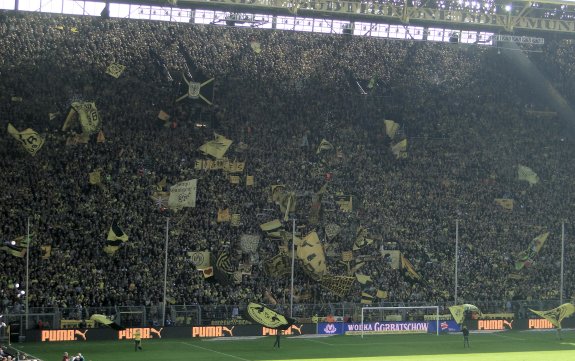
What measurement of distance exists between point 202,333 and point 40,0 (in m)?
26.8

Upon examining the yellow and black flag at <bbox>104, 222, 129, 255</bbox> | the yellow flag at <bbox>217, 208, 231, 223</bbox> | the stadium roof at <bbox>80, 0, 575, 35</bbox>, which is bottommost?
the yellow and black flag at <bbox>104, 222, 129, 255</bbox>

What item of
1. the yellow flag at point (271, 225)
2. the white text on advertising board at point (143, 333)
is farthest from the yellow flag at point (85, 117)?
the white text on advertising board at point (143, 333)

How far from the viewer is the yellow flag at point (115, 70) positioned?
6303 centimetres

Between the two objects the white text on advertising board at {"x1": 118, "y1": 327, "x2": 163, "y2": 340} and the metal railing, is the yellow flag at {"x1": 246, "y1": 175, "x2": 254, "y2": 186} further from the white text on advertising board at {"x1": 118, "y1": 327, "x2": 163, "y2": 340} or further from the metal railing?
the white text on advertising board at {"x1": 118, "y1": 327, "x2": 163, "y2": 340}

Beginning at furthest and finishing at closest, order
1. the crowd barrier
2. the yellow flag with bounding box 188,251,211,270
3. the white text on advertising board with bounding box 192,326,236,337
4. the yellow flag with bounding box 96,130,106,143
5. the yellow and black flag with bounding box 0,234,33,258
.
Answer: the yellow flag with bounding box 96,130,106,143 → the yellow flag with bounding box 188,251,211,270 → the yellow and black flag with bounding box 0,234,33,258 → the white text on advertising board with bounding box 192,326,236,337 → the crowd barrier

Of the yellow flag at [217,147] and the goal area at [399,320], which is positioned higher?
the yellow flag at [217,147]

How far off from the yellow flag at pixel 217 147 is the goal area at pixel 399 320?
14.7 meters

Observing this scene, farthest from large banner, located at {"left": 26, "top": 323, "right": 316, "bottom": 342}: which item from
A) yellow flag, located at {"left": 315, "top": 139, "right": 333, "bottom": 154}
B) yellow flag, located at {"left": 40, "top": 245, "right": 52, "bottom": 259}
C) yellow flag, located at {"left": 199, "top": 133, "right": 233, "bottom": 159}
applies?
yellow flag, located at {"left": 315, "top": 139, "right": 333, "bottom": 154}

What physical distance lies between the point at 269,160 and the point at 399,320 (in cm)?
1440

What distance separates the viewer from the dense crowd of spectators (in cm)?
5428

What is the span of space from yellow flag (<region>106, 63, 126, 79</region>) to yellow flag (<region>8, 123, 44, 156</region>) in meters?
7.73

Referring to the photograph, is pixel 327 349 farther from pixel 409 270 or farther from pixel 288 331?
pixel 409 270

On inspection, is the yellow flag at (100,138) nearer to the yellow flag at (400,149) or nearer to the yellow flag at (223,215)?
the yellow flag at (223,215)

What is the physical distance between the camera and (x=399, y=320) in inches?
2158
